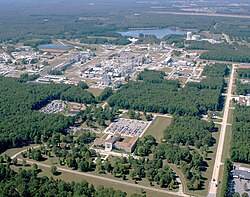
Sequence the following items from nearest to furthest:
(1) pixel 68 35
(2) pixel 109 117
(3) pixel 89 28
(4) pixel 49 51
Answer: (2) pixel 109 117, (4) pixel 49 51, (1) pixel 68 35, (3) pixel 89 28

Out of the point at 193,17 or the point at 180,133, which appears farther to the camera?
the point at 193,17

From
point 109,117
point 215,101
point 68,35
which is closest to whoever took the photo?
point 109,117

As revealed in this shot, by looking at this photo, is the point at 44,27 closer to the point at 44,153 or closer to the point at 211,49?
the point at 211,49

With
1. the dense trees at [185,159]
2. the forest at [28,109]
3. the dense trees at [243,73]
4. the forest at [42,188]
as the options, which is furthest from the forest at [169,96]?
the forest at [42,188]

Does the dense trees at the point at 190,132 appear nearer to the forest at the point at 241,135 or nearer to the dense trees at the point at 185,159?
the dense trees at the point at 185,159

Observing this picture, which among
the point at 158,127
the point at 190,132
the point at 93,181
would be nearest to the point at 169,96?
the point at 158,127

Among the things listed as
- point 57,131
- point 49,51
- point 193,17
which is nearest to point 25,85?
point 57,131
